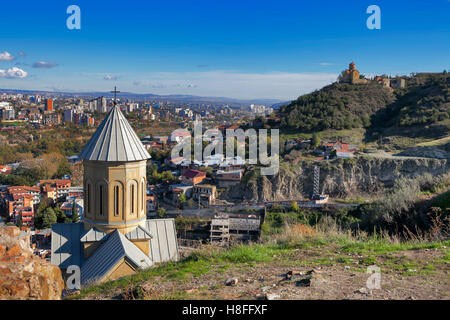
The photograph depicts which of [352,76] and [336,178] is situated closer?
[336,178]

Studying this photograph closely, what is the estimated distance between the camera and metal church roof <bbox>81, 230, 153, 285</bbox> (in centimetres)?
544

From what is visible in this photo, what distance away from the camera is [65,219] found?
21.9m

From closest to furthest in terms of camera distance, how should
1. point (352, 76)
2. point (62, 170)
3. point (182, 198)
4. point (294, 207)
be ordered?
1. point (294, 207)
2. point (182, 198)
3. point (62, 170)
4. point (352, 76)

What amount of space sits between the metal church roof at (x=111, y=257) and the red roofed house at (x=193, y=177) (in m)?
19.9

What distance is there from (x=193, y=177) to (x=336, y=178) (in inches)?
413

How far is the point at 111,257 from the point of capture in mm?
5605

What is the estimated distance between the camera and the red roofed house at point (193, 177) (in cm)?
2614

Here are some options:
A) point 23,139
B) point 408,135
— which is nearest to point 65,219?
point 408,135

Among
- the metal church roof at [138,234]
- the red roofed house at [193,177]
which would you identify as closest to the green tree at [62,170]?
the red roofed house at [193,177]

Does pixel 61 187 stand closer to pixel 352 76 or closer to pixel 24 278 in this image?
pixel 24 278

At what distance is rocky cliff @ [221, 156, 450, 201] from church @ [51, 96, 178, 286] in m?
16.7

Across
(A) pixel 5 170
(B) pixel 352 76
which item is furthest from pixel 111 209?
(B) pixel 352 76

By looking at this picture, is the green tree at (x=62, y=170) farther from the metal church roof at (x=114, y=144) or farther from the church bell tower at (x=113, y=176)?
the metal church roof at (x=114, y=144)

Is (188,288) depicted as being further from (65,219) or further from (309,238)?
(65,219)
